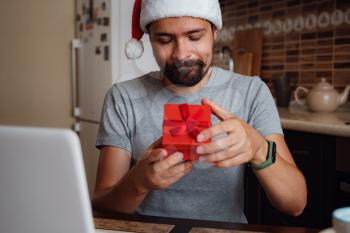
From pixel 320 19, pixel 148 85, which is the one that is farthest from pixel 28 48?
pixel 148 85

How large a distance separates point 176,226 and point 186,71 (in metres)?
0.41

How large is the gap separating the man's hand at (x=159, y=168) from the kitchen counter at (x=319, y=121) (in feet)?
3.25

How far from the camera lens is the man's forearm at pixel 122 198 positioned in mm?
948

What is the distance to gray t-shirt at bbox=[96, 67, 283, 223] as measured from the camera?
114cm

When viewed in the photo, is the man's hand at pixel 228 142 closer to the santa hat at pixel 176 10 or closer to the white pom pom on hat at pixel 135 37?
the santa hat at pixel 176 10

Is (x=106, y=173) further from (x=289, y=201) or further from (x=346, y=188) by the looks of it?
(x=346, y=188)

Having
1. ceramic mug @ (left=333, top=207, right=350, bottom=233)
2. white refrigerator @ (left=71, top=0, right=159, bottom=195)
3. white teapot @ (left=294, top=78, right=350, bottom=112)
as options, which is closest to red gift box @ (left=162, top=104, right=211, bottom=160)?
ceramic mug @ (left=333, top=207, right=350, bottom=233)

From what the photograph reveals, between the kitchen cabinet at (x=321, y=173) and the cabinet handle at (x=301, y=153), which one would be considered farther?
the cabinet handle at (x=301, y=153)

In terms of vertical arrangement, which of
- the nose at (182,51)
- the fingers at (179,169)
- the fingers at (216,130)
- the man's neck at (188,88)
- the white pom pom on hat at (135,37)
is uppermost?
the white pom pom on hat at (135,37)

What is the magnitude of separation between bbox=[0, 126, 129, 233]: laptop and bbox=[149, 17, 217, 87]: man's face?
2.11ft

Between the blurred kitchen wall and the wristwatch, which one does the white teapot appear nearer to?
the wristwatch

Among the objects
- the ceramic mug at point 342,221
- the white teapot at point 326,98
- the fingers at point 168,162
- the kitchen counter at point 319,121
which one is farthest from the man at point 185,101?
the white teapot at point 326,98

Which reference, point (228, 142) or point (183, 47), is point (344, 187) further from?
point (228, 142)

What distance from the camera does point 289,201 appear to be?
104cm
